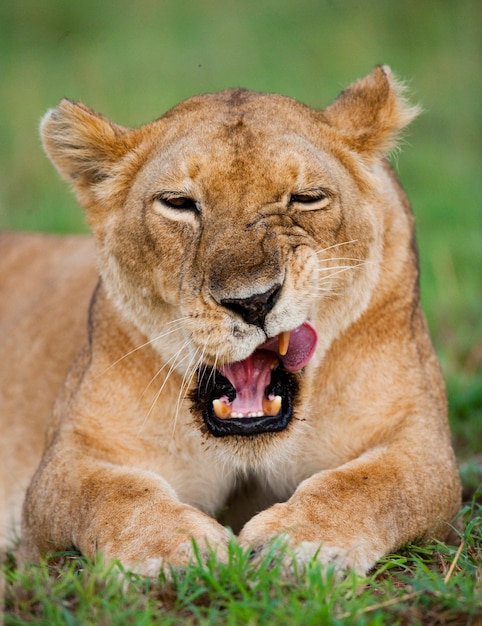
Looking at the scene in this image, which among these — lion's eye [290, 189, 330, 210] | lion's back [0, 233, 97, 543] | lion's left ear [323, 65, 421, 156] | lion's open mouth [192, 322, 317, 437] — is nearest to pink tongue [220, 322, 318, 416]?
lion's open mouth [192, 322, 317, 437]

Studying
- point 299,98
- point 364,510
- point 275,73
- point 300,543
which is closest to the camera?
point 300,543

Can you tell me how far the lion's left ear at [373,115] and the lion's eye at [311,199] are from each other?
1.33 ft

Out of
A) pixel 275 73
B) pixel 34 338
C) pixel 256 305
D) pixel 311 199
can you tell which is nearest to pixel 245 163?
pixel 311 199

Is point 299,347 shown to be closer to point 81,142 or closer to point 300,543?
point 300,543

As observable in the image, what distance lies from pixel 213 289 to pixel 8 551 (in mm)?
1989

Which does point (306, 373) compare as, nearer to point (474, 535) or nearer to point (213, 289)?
point (213, 289)

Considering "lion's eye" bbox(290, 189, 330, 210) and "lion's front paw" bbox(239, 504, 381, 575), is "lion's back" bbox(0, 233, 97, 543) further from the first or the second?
"lion's front paw" bbox(239, 504, 381, 575)

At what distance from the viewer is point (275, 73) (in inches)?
565

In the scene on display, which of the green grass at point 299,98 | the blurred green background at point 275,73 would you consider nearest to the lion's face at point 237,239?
the green grass at point 299,98

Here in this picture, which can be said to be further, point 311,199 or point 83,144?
point 83,144

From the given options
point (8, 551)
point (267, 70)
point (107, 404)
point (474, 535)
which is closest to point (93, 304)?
point (107, 404)

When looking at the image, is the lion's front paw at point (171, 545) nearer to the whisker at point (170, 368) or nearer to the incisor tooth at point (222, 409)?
the incisor tooth at point (222, 409)

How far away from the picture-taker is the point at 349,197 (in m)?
4.36

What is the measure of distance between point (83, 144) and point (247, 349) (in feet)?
4.28
